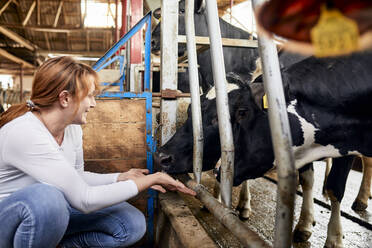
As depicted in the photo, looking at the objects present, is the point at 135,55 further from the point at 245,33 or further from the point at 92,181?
the point at 92,181

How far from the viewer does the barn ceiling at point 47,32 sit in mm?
12875

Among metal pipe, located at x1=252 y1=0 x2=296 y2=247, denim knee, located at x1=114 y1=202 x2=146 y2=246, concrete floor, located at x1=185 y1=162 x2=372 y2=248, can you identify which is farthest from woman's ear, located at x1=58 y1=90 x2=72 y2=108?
concrete floor, located at x1=185 y1=162 x2=372 y2=248

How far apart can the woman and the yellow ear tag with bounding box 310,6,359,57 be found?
117 centimetres

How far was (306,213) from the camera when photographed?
264 cm

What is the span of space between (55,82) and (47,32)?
15396 mm

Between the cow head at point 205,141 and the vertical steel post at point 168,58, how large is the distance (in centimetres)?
16

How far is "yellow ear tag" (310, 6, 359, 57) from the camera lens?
0.53 metres

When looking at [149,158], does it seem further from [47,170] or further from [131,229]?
[47,170]

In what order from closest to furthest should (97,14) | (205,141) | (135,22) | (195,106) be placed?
(195,106) < (205,141) < (135,22) < (97,14)

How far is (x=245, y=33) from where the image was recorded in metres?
4.21

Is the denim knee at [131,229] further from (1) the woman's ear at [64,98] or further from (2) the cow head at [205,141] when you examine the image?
(1) the woman's ear at [64,98]

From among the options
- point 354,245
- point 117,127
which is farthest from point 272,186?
point 117,127

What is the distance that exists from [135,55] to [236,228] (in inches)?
207

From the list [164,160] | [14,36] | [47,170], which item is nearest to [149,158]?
[164,160]
